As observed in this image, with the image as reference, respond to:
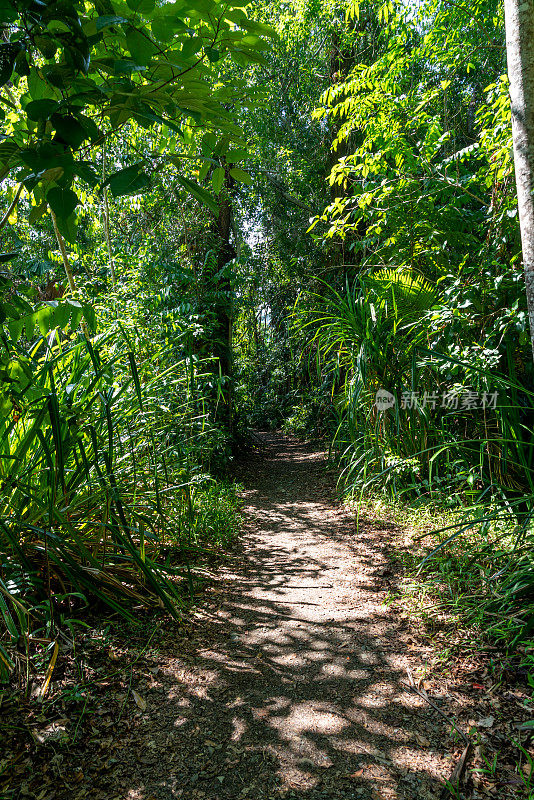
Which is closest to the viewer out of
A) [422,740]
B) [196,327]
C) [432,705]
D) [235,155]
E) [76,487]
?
[235,155]

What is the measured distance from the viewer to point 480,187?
13.0 ft

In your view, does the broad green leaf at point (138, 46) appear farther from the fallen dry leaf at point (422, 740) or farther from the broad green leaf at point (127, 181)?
the fallen dry leaf at point (422, 740)

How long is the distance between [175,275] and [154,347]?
1.39m

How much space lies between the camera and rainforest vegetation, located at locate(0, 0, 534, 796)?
1060 mm

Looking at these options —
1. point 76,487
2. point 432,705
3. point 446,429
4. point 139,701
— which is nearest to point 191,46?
point 76,487

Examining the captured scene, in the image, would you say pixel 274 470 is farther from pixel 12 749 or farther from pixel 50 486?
pixel 12 749

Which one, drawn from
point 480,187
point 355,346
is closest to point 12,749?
point 355,346

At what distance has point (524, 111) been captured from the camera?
75.0 inches

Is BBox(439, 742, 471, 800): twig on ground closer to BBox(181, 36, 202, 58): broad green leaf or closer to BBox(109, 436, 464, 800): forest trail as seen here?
BBox(109, 436, 464, 800): forest trail

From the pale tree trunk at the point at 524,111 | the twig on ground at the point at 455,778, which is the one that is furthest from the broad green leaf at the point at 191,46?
the twig on ground at the point at 455,778

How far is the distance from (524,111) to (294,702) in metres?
2.46

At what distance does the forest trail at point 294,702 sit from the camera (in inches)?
53.6

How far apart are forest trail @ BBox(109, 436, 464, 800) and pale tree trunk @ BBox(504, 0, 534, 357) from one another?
1471 millimetres

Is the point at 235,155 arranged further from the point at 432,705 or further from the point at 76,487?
the point at 432,705
